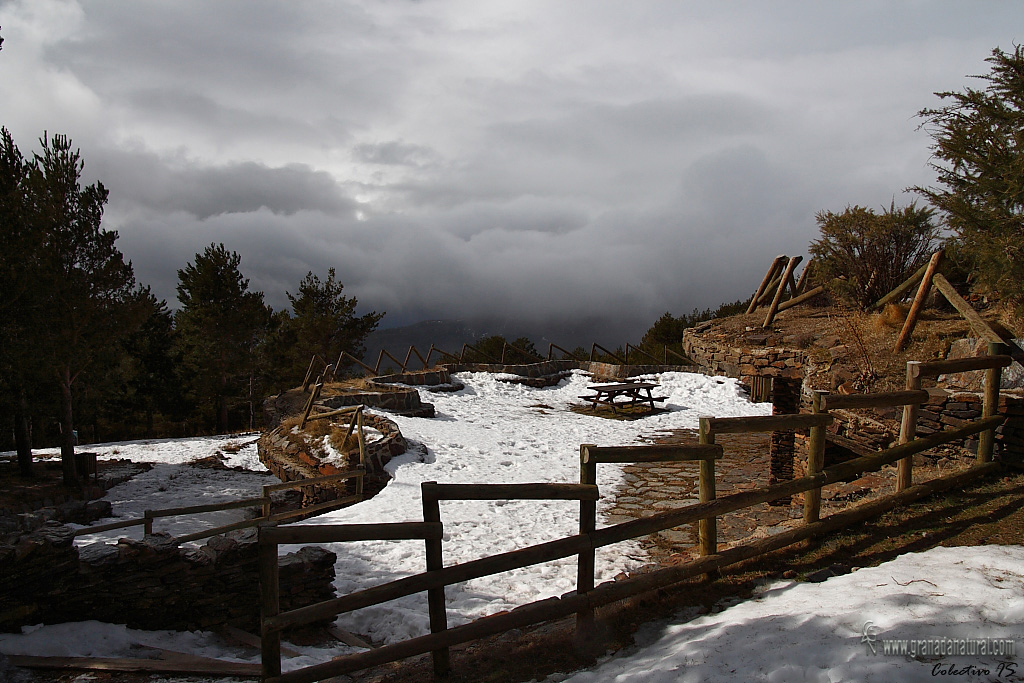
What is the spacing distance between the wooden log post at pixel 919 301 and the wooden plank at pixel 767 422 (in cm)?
666

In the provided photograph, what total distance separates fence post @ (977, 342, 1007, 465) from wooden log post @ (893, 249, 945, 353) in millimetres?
4095

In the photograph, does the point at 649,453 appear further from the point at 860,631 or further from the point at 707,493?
the point at 860,631

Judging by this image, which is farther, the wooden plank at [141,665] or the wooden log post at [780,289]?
the wooden log post at [780,289]

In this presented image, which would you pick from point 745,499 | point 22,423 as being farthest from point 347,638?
point 22,423

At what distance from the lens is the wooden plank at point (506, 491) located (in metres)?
3.33

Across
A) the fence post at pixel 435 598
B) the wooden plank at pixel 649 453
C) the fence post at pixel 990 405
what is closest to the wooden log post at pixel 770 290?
the fence post at pixel 990 405

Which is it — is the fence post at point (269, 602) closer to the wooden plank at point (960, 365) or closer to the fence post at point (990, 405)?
the wooden plank at point (960, 365)

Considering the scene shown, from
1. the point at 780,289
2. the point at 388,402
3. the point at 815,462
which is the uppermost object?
the point at 780,289

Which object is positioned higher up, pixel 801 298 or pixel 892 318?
pixel 801 298

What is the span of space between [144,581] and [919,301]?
11507 mm

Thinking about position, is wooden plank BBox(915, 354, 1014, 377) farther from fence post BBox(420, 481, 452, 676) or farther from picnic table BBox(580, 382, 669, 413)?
picnic table BBox(580, 382, 669, 413)

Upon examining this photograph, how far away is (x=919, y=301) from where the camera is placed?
361 inches

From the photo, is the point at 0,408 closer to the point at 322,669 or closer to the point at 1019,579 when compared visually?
the point at 322,669

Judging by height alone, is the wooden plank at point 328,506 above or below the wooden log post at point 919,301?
below
